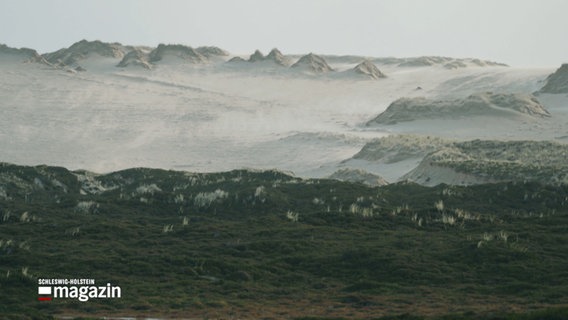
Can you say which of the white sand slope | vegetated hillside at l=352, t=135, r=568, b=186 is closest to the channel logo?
vegetated hillside at l=352, t=135, r=568, b=186

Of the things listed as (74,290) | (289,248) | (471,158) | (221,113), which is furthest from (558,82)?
(74,290)

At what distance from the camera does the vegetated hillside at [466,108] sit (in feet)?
193

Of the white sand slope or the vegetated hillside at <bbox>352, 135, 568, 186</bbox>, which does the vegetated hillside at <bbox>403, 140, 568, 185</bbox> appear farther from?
the white sand slope

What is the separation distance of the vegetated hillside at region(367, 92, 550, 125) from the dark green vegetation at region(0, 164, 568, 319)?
77.0ft

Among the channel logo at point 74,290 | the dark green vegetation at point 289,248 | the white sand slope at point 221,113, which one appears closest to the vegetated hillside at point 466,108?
the white sand slope at point 221,113

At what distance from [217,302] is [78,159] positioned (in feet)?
110

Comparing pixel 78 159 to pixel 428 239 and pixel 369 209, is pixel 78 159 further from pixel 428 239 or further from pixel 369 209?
pixel 428 239

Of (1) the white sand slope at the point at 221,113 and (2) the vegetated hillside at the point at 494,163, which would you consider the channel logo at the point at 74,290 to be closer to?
(2) the vegetated hillside at the point at 494,163

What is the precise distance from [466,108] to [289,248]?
36.3 m

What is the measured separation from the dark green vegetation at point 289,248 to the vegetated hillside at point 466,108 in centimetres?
2348

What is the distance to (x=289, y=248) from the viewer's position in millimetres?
25781

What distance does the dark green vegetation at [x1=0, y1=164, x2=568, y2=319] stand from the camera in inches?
805

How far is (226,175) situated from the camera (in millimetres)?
40438

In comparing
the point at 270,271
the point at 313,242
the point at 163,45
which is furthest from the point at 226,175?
the point at 163,45
